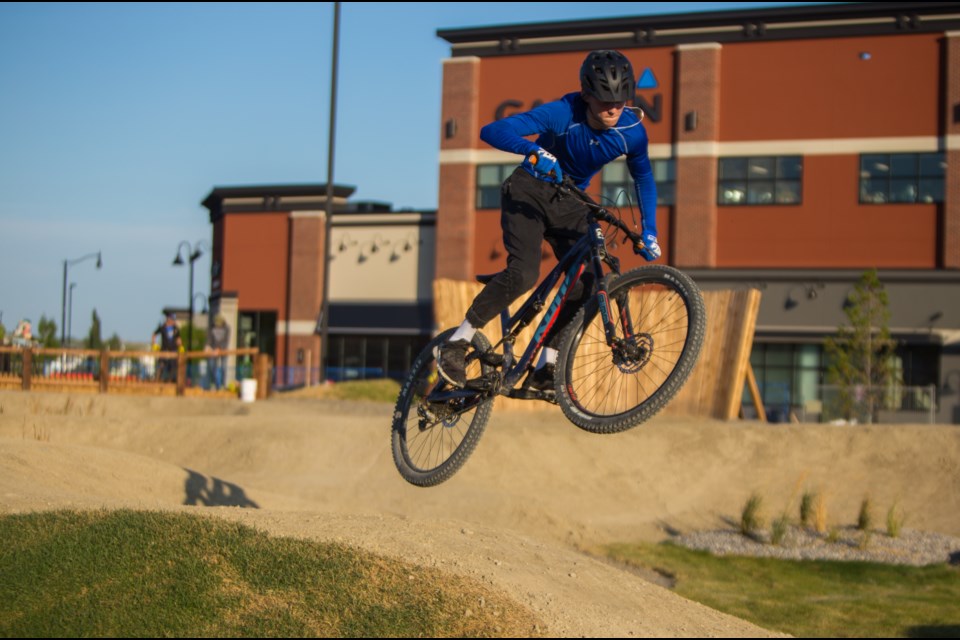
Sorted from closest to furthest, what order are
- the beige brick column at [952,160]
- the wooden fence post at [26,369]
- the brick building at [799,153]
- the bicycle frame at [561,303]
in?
the bicycle frame at [561,303]
the wooden fence post at [26,369]
the beige brick column at [952,160]
the brick building at [799,153]

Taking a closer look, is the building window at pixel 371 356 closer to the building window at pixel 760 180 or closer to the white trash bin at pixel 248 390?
the building window at pixel 760 180

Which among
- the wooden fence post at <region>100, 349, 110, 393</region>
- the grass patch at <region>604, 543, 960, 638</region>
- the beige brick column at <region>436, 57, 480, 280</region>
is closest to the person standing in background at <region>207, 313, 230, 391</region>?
the wooden fence post at <region>100, 349, 110, 393</region>

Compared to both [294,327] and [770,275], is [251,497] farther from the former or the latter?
[294,327]

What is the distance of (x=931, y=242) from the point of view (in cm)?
4147

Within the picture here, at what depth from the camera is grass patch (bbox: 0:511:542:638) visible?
732 centimetres

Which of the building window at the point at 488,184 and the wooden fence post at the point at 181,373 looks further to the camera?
the building window at the point at 488,184

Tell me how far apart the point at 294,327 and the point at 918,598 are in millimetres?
41095

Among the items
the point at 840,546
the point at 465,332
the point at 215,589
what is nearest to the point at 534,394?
the point at 465,332

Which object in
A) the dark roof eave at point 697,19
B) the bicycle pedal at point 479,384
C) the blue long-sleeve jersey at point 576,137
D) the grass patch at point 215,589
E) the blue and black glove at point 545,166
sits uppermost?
the dark roof eave at point 697,19

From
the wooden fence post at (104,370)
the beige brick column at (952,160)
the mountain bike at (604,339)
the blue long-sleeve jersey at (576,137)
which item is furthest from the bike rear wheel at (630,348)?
the beige brick column at (952,160)

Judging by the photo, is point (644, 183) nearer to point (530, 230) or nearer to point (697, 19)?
point (530, 230)

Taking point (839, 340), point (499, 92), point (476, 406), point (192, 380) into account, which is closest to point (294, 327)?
point (499, 92)

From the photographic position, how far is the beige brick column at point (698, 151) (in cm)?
4388

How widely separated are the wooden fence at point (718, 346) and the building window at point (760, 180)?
60.4 feet
